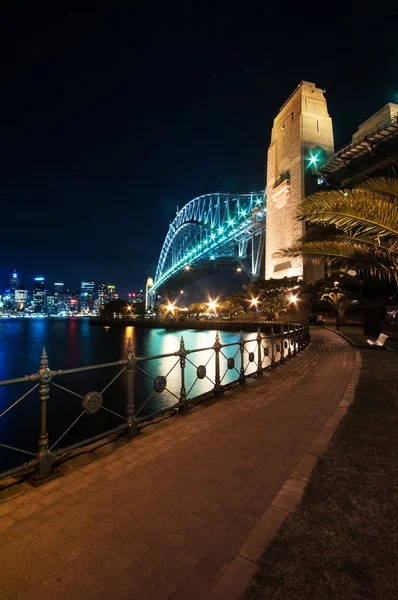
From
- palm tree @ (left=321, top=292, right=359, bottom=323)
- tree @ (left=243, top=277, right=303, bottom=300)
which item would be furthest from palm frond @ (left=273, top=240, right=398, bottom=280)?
tree @ (left=243, top=277, right=303, bottom=300)

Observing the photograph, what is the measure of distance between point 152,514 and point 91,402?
1.75m

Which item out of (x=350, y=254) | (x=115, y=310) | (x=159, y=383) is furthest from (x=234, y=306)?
(x=115, y=310)

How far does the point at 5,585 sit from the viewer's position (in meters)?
2.03

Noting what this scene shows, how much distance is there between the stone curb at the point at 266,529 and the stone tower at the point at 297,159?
3707 centimetres

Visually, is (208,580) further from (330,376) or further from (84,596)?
(330,376)

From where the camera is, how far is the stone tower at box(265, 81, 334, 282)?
4128cm

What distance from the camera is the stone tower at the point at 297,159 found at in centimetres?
4128

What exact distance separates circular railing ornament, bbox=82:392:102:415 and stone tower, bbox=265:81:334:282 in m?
37.3

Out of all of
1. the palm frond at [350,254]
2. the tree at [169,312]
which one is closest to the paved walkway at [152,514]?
the palm frond at [350,254]

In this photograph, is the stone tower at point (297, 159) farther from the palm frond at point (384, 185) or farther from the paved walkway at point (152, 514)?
the paved walkway at point (152, 514)

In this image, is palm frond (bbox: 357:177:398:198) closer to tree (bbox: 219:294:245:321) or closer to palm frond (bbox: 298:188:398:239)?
palm frond (bbox: 298:188:398:239)

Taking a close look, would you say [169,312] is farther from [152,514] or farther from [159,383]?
[152,514]

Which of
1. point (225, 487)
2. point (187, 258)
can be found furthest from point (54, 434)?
point (187, 258)

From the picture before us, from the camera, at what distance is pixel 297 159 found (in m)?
42.2
